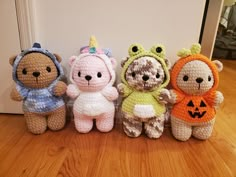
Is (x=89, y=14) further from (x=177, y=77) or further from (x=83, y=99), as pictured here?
(x=177, y=77)

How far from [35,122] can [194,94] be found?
747mm

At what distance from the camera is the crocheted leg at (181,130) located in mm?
939

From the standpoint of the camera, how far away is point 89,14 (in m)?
1.00

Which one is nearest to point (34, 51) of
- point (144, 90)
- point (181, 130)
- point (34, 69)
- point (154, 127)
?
point (34, 69)

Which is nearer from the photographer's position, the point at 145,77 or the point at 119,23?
the point at 145,77

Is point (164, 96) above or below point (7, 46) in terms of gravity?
below

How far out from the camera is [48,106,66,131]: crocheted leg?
99cm

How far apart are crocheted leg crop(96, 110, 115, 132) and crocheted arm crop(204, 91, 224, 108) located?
447 mm

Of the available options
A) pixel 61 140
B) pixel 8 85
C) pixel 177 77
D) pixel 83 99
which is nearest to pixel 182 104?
pixel 177 77

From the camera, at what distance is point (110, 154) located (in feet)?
2.80

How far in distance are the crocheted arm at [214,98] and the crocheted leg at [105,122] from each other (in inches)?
17.6

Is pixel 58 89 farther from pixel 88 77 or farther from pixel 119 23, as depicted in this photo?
pixel 119 23

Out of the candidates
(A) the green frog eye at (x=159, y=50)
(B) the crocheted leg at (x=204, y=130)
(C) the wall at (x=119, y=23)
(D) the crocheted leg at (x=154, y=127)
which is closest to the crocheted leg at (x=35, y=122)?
(C) the wall at (x=119, y=23)

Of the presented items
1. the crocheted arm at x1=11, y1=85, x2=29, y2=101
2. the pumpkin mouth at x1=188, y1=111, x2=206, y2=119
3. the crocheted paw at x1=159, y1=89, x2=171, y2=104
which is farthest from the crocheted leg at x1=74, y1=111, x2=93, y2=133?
the pumpkin mouth at x1=188, y1=111, x2=206, y2=119
